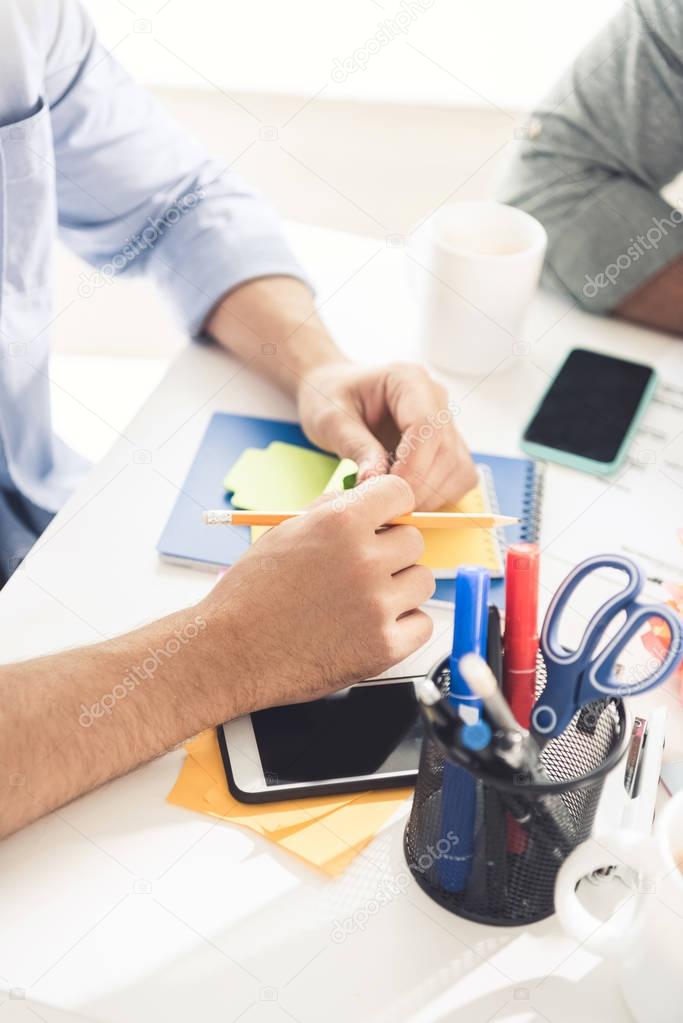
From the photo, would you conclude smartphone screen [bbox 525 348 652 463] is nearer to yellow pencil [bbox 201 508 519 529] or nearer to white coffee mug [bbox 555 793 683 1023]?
yellow pencil [bbox 201 508 519 529]

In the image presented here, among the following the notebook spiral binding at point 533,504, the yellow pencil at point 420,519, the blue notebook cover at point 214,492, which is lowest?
the blue notebook cover at point 214,492

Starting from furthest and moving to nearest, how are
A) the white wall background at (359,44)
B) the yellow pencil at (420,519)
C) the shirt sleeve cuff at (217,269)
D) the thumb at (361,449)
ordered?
the white wall background at (359,44)
the shirt sleeve cuff at (217,269)
the thumb at (361,449)
the yellow pencil at (420,519)

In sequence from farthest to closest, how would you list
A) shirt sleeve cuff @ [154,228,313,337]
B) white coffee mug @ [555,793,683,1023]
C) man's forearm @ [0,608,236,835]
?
shirt sleeve cuff @ [154,228,313,337] → man's forearm @ [0,608,236,835] → white coffee mug @ [555,793,683,1023]

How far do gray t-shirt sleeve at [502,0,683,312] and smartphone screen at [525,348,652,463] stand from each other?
12cm

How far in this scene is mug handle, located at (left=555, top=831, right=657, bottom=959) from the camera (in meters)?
0.49

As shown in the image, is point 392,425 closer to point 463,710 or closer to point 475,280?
point 475,280

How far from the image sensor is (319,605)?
0.72 m

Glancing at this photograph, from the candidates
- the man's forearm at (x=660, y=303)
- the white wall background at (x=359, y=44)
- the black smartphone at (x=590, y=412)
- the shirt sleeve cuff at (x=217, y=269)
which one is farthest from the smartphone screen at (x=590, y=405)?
the white wall background at (x=359, y=44)

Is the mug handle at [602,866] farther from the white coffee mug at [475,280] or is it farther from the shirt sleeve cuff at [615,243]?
the shirt sleeve cuff at [615,243]

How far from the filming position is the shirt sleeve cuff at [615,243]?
1.16 m

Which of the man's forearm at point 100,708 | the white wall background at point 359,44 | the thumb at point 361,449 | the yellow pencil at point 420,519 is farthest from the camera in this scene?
the white wall background at point 359,44

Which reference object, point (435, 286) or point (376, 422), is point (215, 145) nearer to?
point (435, 286)

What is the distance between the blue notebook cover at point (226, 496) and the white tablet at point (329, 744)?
145 mm

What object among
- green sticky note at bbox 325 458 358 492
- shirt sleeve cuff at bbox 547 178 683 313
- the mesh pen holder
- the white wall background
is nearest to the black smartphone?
shirt sleeve cuff at bbox 547 178 683 313
